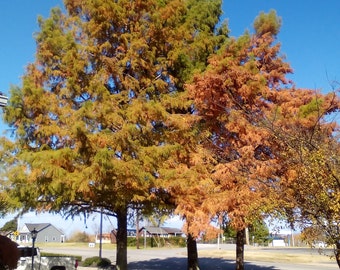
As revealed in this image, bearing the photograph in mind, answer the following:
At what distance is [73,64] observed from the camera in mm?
14328

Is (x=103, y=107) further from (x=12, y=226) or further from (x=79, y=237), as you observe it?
(x=79, y=237)

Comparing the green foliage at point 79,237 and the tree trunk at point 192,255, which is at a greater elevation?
the tree trunk at point 192,255

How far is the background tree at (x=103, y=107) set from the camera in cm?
1292

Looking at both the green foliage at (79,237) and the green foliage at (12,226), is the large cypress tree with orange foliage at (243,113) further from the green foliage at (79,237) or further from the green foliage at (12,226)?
the green foliage at (79,237)

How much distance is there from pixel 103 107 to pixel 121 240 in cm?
523

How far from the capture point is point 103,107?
13547 millimetres

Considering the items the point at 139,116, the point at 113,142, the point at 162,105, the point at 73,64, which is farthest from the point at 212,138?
the point at 73,64

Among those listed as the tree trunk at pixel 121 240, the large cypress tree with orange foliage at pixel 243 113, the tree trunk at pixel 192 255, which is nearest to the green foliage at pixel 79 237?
the tree trunk at pixel 192 255

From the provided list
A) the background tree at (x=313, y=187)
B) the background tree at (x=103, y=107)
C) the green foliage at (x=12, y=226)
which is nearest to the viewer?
the background tree at (x=313, y=187)

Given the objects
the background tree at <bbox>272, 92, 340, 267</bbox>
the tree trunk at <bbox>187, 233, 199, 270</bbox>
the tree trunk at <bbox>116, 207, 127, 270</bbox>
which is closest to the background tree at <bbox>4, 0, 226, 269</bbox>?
the tree trunk at <bbox>116, 207, 127, 270</bbox>

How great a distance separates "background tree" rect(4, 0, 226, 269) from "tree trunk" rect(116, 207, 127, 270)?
1.4 inches

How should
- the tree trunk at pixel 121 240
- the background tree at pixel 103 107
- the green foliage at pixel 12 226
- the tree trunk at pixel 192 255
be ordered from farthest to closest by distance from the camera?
1. the tree trunk at pixel 192 255
2. the green foliage at pixel 12 226
3. the tree trunk at pixel 121 240
4. the background tree at pixel 103 107

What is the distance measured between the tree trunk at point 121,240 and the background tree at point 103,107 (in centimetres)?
4

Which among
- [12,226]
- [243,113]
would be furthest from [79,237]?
[243,113]
